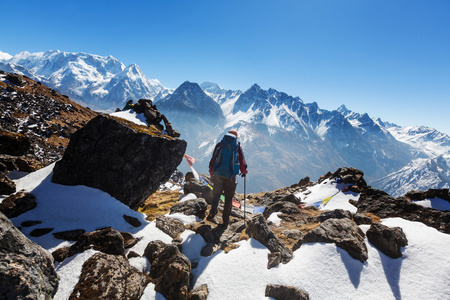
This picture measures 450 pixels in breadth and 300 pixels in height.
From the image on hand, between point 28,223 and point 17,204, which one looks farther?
point 17,204

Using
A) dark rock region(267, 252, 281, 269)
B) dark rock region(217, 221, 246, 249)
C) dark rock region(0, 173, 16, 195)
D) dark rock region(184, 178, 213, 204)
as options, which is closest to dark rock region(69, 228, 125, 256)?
dark rock region(217, 221, 246, 249)

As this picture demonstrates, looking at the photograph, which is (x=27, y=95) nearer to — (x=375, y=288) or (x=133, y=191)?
(x=133, y=191)

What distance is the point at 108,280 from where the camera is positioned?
461 centimetres

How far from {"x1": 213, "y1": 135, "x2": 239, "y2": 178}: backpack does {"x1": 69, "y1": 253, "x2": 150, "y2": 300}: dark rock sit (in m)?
4.89

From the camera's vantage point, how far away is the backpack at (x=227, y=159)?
8922 mm

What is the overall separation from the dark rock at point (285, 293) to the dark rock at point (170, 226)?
14.1 ft

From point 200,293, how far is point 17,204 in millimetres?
7406

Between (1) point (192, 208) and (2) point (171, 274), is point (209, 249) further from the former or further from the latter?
(1) point (192, 208)

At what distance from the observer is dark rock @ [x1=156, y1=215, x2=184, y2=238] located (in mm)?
8027

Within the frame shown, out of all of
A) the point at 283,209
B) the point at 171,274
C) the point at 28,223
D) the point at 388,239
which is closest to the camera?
the point at 171,274

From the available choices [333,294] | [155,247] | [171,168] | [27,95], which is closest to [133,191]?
[171,168]

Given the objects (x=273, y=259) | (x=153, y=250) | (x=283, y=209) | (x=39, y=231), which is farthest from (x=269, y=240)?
(x=39, y=231)

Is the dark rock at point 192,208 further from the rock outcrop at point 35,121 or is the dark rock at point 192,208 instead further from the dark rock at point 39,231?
the rock outcrop at point 35,121

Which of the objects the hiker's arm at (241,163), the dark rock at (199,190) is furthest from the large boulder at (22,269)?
the dark rock at (199,190)
